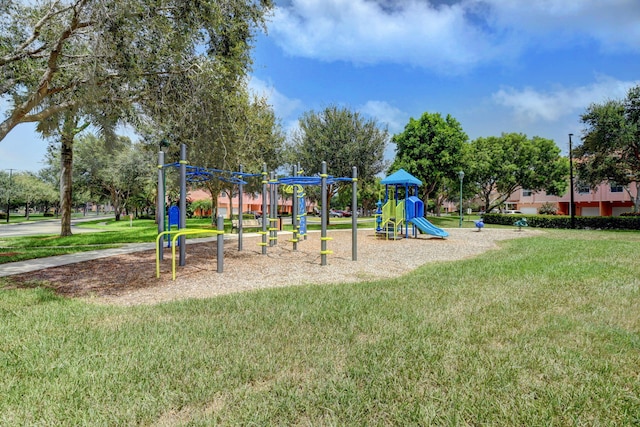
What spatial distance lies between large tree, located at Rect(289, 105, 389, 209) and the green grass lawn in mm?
20460

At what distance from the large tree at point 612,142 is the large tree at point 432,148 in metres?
8.80

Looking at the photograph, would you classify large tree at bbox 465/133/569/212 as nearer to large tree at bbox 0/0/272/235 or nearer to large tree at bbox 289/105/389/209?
large tree at bbox 289/105/389/209

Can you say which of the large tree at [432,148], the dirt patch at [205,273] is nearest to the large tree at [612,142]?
the large tree at [432,148]

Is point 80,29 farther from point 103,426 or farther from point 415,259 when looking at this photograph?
point 415,259

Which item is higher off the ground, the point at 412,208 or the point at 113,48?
the point at 113,48

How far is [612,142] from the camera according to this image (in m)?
23.2

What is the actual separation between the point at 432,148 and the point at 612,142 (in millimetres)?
12183

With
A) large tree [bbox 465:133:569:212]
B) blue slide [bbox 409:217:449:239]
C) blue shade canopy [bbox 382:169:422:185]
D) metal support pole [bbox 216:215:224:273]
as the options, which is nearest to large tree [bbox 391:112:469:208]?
large tree [bbox 465:133:569:212]

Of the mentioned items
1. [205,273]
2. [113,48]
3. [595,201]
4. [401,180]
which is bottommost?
[205,273]

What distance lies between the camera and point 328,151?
84.3 ft

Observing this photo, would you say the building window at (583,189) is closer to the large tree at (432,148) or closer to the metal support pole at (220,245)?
the large tree at (432,148)

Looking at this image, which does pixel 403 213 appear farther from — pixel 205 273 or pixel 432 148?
pixel 432 148

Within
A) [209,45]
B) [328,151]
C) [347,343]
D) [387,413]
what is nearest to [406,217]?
[328,151]

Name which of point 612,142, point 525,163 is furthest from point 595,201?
point 612,142
